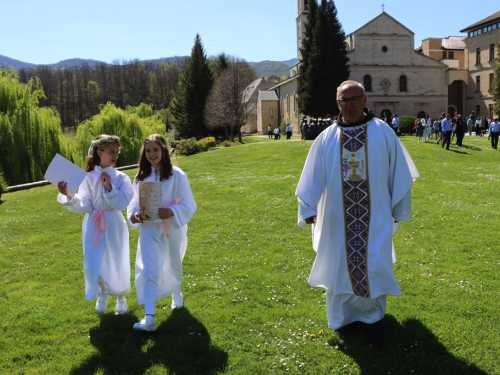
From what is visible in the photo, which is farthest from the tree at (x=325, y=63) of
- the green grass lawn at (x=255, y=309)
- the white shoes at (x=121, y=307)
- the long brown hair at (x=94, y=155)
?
the white shoes at (x=121, y=307)

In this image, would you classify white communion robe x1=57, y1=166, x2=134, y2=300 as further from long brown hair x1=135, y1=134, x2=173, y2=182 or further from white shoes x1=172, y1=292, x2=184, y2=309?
white shoes x1=172, y1=292, x2=184, y2=309

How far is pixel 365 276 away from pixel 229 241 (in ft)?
15.1

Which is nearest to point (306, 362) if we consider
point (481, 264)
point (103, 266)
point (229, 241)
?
point (103, 266)

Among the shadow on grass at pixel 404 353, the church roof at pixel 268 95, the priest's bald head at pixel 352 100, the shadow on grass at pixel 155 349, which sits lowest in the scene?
the shadow on grass at pixel 404 353

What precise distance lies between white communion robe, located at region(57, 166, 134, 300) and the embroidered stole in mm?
2501

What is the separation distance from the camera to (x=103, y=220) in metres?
5.32

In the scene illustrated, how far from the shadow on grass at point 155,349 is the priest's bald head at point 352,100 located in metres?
2.73

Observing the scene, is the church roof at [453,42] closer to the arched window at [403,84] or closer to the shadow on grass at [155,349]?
the arched window at [403,84]

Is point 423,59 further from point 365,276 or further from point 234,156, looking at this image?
point 365,276

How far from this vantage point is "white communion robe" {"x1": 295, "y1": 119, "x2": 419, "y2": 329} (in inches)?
180

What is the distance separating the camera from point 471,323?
4977 mm

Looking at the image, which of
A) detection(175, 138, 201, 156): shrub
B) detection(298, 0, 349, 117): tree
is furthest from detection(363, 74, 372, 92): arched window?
detection(175, 138, 201, 156): shrub

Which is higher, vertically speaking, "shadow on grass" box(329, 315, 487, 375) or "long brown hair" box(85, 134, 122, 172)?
"long brown hair" box(85, 134, 122, 172)

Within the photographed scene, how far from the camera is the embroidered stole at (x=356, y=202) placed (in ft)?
15.1
